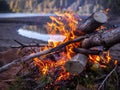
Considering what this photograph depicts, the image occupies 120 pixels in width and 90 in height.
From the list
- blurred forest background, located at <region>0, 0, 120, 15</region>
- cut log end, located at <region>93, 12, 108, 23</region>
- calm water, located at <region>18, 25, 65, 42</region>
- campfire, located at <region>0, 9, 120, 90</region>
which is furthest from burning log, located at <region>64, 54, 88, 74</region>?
blurred forest background, located at <region>0, 0, 120, 15</region>

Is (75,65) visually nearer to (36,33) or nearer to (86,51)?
(86,51)

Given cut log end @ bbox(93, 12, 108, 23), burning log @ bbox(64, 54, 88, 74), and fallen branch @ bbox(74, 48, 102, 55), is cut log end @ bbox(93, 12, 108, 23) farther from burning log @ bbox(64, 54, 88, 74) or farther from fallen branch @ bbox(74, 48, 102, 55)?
burning log @ bbox(64, 54, 88, 74)

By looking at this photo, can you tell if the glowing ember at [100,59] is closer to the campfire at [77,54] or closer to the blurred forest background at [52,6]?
the campfire at [77,54]

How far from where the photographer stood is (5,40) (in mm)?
9625

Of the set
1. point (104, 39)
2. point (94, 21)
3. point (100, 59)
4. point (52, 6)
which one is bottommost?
point (52, 6)

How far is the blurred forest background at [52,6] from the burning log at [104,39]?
12.2 metres

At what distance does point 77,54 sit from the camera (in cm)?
493

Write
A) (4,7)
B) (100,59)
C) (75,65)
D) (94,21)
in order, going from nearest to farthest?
(75,65)
(94,21)
(100,59)
(4,7)

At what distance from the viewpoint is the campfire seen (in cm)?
457

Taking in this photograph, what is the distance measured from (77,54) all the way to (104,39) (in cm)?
62

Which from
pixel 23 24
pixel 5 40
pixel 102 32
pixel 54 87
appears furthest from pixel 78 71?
pixel 23 24

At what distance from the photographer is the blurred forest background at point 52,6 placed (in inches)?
740

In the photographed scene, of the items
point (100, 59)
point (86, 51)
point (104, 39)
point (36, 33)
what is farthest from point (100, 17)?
point (36, 33)

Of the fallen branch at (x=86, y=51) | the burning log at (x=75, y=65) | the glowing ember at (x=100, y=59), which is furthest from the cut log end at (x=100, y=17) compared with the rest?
the burning log at (x=75, y=65)
